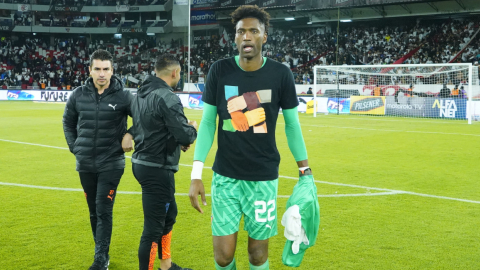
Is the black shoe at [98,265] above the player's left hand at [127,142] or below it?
below

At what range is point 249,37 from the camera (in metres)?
3.35

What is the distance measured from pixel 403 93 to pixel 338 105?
10.8 ft

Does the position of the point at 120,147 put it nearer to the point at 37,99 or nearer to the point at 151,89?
the point at 151,89

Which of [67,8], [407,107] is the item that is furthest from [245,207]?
[67,8]

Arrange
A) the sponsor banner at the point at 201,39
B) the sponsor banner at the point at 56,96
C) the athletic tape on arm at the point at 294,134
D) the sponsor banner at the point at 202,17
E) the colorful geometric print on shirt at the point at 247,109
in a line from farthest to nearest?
1. the sponsor banner at the point at 201,39
2. the sponsor banner at the point at 202,17
3. the sponsor banner at the point at 56,96
4. the athletic tape on arm at the point at 294,134
5. the colorful geometric print on shirt at the point at 247,109

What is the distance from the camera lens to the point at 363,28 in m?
38.6

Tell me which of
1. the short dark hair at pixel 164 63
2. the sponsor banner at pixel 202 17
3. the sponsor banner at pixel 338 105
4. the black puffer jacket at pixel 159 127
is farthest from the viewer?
the sponsor banner at pixel 202 17

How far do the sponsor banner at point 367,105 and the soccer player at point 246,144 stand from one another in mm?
21339

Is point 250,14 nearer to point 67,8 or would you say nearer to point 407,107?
point 407,107

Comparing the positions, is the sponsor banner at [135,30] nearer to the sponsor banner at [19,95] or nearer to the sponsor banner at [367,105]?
the sponsor banner at [19,95]

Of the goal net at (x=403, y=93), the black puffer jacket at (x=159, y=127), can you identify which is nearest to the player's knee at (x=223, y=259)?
the black puffer jacket at (x=159, y=127)

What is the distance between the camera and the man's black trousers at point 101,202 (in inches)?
176

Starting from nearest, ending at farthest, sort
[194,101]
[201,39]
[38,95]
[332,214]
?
1. [332,214]
2. [194,101]
3. [38,95]
4. [201,39]

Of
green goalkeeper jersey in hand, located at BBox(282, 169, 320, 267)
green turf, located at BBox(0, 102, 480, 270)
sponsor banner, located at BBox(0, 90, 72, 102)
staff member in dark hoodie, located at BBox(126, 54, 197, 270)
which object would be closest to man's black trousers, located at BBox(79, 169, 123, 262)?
green turf, located at BBox(0, 102, 480, 270)
